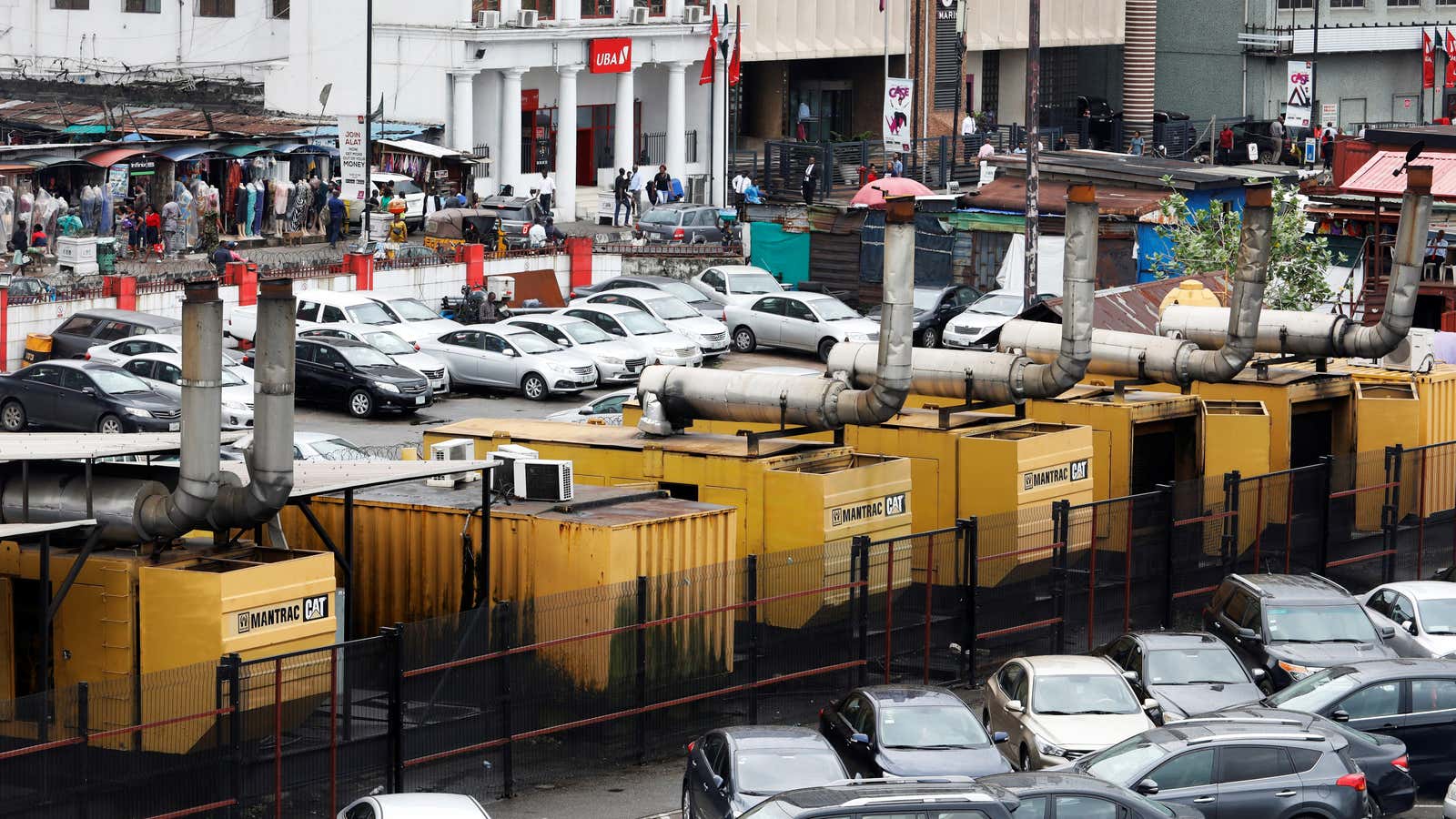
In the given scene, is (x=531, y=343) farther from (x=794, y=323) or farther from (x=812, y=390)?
(x=812, y=390)

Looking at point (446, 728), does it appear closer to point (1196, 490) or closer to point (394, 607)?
point (394, 607)

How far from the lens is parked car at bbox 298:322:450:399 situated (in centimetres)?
3978

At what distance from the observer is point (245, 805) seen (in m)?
16.8

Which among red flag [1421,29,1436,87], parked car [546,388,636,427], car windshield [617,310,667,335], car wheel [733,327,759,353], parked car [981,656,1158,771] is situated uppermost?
red flag [1421,29,1436,87]

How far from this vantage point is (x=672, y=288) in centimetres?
4722

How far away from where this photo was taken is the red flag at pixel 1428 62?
7912 centimetres

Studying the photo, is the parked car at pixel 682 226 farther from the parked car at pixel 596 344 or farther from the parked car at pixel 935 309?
the parked car at pixel 596 344

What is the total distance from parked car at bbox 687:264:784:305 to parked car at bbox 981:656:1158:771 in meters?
27.9

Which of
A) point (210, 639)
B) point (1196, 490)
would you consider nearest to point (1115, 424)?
point (1196, 490)

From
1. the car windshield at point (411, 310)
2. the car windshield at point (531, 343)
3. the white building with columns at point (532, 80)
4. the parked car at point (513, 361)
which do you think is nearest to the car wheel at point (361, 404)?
the parked car at point (513, 361)

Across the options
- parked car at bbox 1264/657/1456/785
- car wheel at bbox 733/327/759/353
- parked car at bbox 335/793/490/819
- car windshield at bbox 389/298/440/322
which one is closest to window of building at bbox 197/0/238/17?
car windshield at bbox 389/298/440/322

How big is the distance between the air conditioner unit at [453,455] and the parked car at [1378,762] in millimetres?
8264

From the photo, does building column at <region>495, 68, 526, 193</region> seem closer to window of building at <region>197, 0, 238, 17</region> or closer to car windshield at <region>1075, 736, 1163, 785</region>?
window of building at <region>197, 0, 238, 17</region>

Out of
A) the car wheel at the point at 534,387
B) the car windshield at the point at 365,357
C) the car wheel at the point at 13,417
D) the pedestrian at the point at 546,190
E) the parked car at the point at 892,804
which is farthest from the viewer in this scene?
the pedestrian at the point at 546,190
